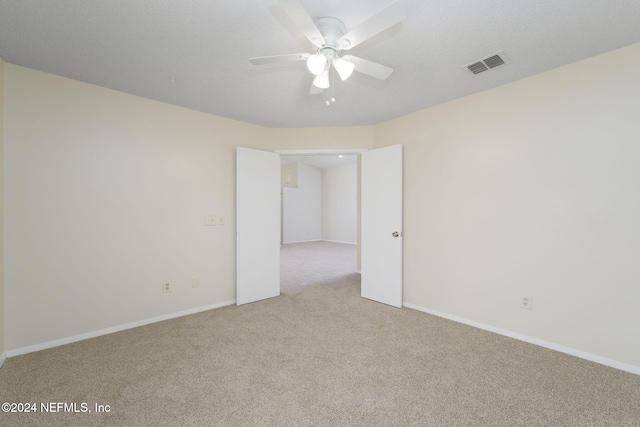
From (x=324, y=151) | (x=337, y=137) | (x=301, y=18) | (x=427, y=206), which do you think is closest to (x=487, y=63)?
(x=427, y=206)

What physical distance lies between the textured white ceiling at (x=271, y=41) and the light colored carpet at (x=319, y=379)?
2367mm

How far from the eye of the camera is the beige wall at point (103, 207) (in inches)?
89.0

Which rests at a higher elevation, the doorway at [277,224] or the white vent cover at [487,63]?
the white vent cover at [487,63]

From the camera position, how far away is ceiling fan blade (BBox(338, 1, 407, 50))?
4.37 feet

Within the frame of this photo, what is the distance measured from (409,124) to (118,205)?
3323 millimetres

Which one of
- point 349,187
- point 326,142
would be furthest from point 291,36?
point 349,187

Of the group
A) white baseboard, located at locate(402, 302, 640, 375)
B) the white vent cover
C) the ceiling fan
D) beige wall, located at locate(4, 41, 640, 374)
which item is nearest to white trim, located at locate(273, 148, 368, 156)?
beige wall, located at locate(4, 41, 640, 374)

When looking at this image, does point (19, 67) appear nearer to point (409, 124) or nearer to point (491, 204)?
point (409, 124)

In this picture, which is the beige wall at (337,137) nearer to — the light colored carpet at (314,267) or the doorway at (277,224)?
the doorway at (277,224)

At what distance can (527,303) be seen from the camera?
2461 mm

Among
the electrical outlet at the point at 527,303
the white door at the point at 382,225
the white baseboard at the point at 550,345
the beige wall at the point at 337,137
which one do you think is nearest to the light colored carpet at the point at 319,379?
the white baseboard at the point at 550,345

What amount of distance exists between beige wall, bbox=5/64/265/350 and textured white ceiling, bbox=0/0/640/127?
32cm

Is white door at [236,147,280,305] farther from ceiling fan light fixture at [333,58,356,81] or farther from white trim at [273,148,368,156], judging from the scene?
ceiling fan light fixture at [333,58,356,81]

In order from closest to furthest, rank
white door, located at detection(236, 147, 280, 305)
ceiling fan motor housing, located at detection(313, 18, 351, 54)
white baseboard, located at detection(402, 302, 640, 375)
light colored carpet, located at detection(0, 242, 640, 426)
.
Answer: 1. light colored carpet, located at detection(0, 242, 640, 426)
2. ceiling fan motor housing, located at detection(313, 18, 351, 54)
3. white baseboard, located at detection(402, 302, 640, 375)
4. white door, located at detection(236, 147, 280, 305)
